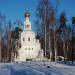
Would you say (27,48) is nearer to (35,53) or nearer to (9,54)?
(35,53)

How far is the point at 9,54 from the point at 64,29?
1965 cm

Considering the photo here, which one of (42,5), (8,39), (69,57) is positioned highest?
(42,5)

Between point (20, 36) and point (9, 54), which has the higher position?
point (20, 36)

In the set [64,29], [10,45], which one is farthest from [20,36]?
[64,29]

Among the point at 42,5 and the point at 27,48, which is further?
the point at 27,48

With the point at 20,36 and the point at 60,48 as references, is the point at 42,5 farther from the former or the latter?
the point at 20,36

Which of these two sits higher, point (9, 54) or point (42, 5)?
point (42, 5)

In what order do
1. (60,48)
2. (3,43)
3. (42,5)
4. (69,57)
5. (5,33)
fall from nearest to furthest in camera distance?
(42,5) → (5,33) → (3,43) → (69,57) → (60,48)

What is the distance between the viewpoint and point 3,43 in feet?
251

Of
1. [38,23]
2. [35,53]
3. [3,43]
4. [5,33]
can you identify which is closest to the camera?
[38,23]

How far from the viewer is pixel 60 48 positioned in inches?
3504

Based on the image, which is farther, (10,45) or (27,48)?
(27,48)

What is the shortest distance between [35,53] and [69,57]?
2885cm

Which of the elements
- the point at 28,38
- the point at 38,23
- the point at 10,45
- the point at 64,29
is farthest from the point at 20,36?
the point at 38,23
